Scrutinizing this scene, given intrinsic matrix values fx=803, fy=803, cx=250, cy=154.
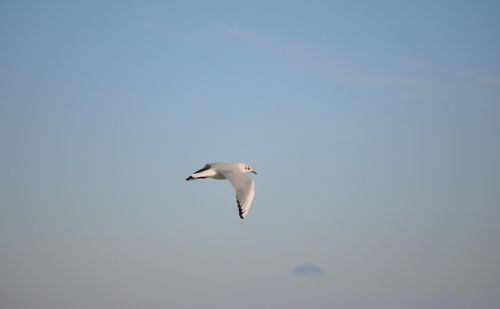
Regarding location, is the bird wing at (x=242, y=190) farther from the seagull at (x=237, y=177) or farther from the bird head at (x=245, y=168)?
the bird head at (x=245, y=168)

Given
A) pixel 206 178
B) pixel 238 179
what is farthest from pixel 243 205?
pixel 206 178

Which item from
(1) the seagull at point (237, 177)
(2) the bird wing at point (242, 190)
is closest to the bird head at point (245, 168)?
(1) the seagull at point (237, 177)

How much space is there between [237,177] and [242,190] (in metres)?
1.24

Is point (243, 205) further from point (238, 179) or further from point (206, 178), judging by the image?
point (206, 178)

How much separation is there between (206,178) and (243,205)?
3579 millimetres

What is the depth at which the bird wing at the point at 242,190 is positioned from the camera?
59.6ft

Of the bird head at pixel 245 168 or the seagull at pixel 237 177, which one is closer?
the seagull at pixel 237 177

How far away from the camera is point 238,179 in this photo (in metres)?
19.8

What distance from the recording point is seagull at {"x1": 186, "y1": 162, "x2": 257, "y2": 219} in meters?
18.3

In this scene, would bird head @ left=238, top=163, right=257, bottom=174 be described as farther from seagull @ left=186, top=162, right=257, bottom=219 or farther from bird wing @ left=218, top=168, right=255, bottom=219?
bird wing @ left=218, top=168, right=255, bottom=219

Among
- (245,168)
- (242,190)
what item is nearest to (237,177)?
(242,190)

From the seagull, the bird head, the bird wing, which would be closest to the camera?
the bird wing

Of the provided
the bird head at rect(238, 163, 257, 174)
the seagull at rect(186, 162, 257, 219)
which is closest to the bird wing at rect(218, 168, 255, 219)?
the seagull at rect(186, 162, 257, 219)

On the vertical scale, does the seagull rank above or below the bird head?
below
